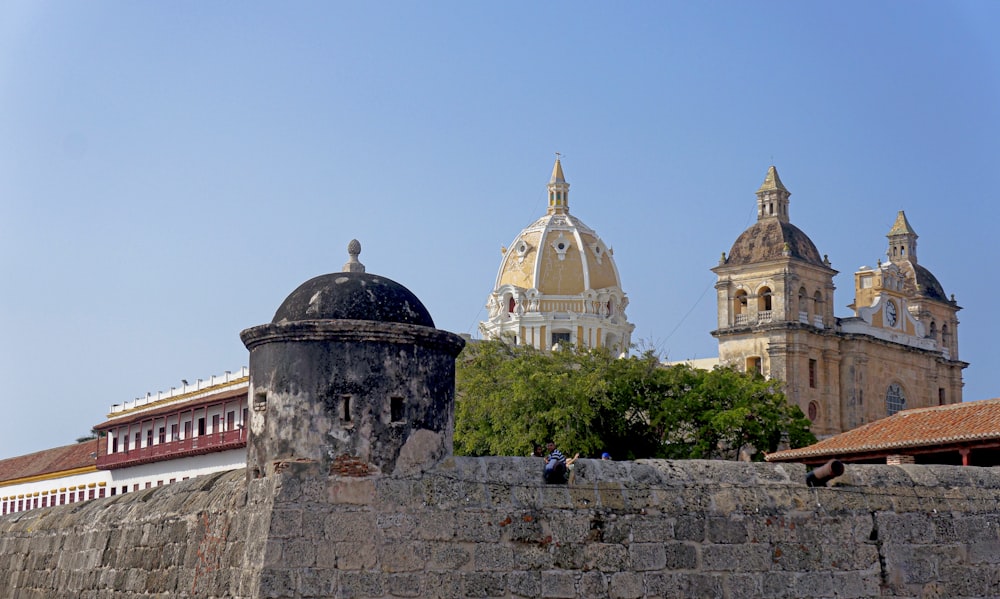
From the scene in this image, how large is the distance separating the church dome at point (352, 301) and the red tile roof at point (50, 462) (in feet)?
177

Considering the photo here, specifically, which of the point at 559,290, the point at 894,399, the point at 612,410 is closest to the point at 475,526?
the point at 612,410

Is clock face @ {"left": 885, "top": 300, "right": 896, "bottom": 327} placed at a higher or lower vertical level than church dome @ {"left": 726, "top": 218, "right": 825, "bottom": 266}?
lower

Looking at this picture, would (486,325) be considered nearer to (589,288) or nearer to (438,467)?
(589,288)

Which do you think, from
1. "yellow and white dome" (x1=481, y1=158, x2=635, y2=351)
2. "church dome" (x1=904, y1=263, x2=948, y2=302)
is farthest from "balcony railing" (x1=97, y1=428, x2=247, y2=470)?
"church dome" (x1=904, y1=263, x2=948, y2=302)

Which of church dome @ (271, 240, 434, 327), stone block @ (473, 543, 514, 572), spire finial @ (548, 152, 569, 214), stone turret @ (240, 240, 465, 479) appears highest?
spire finial @ (548, 152, 569, 214)

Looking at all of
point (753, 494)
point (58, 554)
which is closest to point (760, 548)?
point (753, 494)

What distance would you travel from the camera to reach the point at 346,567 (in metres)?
9.38

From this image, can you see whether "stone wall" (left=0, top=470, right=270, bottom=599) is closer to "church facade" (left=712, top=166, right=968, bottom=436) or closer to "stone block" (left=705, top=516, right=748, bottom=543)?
"stone block" (left=705, top=516, right=748, bottom=543)

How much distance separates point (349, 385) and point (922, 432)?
69.7 ft

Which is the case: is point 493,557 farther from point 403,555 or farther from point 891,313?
point 891,313

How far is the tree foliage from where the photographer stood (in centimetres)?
4028

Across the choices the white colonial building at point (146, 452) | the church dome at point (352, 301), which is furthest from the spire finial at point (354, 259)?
the white colonial building at point (146, 452)

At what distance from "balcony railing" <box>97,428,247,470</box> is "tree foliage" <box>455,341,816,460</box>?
986 centimetres

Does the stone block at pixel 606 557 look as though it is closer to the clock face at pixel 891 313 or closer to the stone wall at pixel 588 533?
A: the stone wall at pixel 588 533
